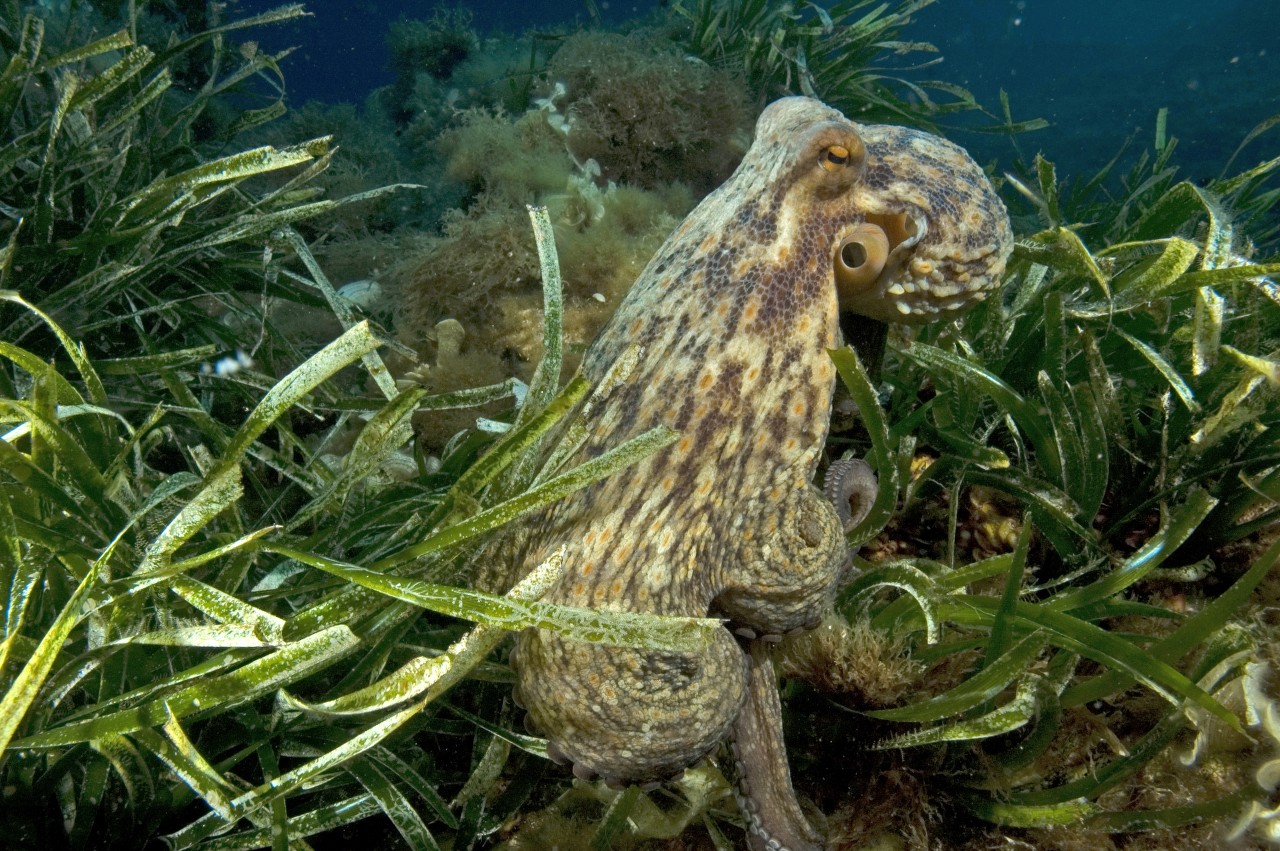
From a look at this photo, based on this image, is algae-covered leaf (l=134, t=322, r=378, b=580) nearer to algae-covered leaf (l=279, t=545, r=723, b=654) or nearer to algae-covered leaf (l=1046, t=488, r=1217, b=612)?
algae-covered leaf (l=279, t=545, r=723, b=654)

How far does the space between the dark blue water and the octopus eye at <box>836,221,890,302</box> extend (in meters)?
6.31

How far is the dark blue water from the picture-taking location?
24.4m

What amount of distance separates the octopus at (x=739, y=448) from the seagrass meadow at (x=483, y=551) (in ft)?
0.58

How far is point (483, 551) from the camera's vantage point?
2.12 m

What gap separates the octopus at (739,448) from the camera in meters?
1.83

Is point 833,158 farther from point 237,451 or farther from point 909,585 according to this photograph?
point 237,451

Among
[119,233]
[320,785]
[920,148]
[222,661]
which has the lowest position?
[320,785]

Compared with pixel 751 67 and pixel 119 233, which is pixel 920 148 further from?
pixel 751 67

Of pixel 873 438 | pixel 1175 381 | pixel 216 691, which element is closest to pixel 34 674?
pixel 216 691

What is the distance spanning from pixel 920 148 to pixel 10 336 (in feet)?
12.3

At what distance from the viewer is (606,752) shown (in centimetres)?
181

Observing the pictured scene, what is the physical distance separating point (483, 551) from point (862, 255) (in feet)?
5.24

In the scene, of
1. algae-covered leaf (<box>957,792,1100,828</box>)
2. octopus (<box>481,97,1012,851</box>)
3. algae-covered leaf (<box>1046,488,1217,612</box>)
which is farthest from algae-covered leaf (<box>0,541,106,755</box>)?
algae-covered leaf (<box>1046,488,1217,612</box>)

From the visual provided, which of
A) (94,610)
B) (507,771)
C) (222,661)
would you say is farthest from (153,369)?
(507,771)
